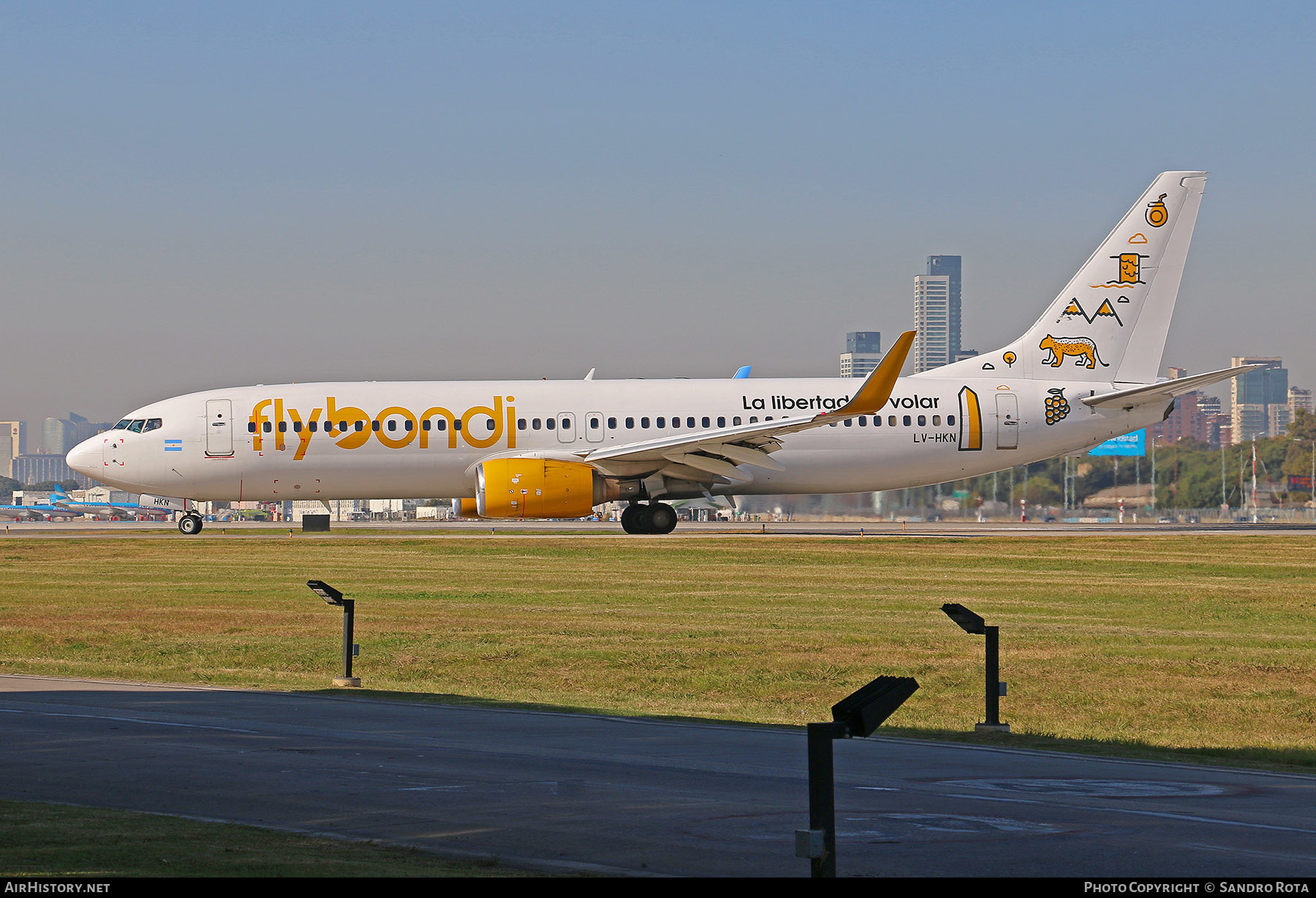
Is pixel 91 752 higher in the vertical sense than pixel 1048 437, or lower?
lower

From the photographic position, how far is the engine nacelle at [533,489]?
36594mm

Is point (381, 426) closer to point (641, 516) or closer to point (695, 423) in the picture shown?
point (641, 516)

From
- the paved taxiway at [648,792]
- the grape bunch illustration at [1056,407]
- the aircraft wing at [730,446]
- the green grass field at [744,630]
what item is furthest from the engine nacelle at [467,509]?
the paved taxiway at [648,792]

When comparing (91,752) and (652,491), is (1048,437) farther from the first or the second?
(91,752)

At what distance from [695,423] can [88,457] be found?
55.1ft

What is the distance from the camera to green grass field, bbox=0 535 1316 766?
16797 millimetres

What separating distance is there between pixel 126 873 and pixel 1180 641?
1745cm

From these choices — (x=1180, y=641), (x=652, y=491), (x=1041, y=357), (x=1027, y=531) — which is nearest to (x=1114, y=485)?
(x=1027, y=531)

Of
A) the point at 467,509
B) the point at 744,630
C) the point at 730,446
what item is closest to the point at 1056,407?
the point at 730,446

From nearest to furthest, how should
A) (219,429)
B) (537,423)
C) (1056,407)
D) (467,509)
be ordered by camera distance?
(537,423) < (219,429) < (467,509) < (1056,407)

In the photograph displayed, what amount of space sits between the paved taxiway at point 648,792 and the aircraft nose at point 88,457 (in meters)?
28.1

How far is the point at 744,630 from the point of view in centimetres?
2239

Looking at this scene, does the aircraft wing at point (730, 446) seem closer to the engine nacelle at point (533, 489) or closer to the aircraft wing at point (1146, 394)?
the engine nacelle at point (533, 489)

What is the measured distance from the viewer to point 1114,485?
97.1 m
